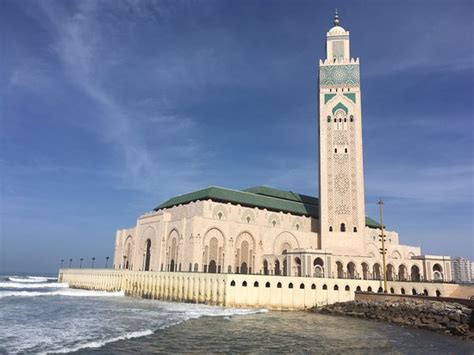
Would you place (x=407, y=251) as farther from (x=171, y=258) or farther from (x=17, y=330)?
(x=17, y=330)

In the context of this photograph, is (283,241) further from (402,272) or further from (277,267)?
(402,272)

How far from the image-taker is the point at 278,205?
2080 inches

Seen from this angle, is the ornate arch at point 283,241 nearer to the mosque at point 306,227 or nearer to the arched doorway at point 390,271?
the mosque at point 306,227

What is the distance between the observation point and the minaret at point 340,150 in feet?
153

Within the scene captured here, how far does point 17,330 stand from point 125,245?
3665 centimetres

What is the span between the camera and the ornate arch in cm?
4972

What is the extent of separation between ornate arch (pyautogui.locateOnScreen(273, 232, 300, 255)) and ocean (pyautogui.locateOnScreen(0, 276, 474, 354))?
829 inches

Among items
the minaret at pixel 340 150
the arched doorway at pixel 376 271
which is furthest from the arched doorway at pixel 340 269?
the arched doorway at pixel 376 271

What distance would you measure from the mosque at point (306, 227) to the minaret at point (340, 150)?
11cm

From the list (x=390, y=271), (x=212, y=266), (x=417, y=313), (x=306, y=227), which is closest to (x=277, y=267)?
(x=212, y=266)

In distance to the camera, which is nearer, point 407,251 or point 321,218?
point 321,218

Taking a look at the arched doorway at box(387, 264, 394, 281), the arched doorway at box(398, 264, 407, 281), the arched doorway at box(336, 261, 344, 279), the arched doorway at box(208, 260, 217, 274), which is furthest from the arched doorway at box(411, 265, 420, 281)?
the arched doorway at box(208, 260, 217, 274)

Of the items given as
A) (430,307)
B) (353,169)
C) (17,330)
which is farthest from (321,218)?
(17,330)

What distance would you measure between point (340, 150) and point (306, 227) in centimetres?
1159
